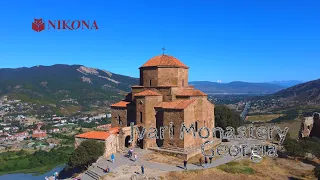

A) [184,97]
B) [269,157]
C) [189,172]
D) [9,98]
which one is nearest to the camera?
[189,172]

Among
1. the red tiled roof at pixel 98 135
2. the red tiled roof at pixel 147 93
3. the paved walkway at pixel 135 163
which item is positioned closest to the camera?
the paved walkway at pixel 135 163

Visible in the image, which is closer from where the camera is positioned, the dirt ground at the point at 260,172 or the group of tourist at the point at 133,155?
the dirt ground at the point at 260,172

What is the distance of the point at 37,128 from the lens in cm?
11219

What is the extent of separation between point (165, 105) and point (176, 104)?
1.18 metres

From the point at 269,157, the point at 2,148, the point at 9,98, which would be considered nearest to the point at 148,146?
the point at 269,157

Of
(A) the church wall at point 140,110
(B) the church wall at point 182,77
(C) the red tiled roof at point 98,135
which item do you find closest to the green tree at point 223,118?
(B) the church wall at point 182,77

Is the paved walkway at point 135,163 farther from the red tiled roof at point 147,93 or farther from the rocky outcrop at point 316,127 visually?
the rocky outcrop at point 316,127

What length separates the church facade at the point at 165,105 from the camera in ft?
97.0

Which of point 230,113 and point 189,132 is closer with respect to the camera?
point 189,132

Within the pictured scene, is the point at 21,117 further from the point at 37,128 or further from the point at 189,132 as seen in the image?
the point at 189,132

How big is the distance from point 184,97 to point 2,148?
7167 cm

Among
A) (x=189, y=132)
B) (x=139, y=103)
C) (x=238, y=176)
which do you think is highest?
(x=139, y=103)

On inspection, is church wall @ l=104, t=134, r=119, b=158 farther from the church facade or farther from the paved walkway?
the church facade

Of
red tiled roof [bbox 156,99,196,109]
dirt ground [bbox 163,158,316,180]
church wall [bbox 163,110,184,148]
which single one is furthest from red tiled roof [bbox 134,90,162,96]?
dirt ground [bbox 163,158,316,180]
